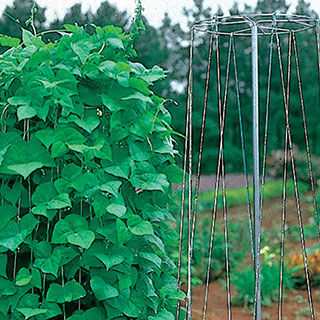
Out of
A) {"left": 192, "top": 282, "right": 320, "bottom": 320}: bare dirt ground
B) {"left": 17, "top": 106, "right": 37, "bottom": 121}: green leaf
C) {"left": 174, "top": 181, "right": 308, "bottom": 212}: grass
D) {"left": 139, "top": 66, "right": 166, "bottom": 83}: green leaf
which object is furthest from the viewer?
{"left": 174, "top": 181, "right": 308, "bottom": 212}: grass

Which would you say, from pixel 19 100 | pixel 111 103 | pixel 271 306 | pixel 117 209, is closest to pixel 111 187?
pixel 117 209

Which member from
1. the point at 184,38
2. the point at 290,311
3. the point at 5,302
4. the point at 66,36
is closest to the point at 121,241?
the point at 5,302

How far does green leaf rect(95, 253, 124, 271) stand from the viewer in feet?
5.59

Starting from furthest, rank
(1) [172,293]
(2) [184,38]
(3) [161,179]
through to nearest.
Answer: (2) [184,38]
(1) [172,293]
(3) [161,179]

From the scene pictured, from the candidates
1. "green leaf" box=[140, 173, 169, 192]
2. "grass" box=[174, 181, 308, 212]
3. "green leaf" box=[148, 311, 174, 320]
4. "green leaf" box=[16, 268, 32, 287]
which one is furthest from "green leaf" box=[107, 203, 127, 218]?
"grass" box=[174, 181, 308, 212]

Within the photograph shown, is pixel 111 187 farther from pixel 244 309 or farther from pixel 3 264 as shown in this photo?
pixel 244 309

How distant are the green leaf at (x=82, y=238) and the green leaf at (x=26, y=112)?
1.25 feet

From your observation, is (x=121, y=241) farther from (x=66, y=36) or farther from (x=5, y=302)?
(x=66, y=36)

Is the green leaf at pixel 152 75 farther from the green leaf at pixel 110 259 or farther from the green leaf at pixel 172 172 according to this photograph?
the green leaf at pixel 110 259

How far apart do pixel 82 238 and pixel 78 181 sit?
18 centimetres

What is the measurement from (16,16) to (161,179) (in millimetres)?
4672

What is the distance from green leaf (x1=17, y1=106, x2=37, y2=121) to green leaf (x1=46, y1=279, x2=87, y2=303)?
53 centimetres

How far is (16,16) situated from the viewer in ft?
19.5

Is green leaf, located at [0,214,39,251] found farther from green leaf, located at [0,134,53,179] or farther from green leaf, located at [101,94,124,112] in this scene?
green leaf, located at [101,94,124,112]
